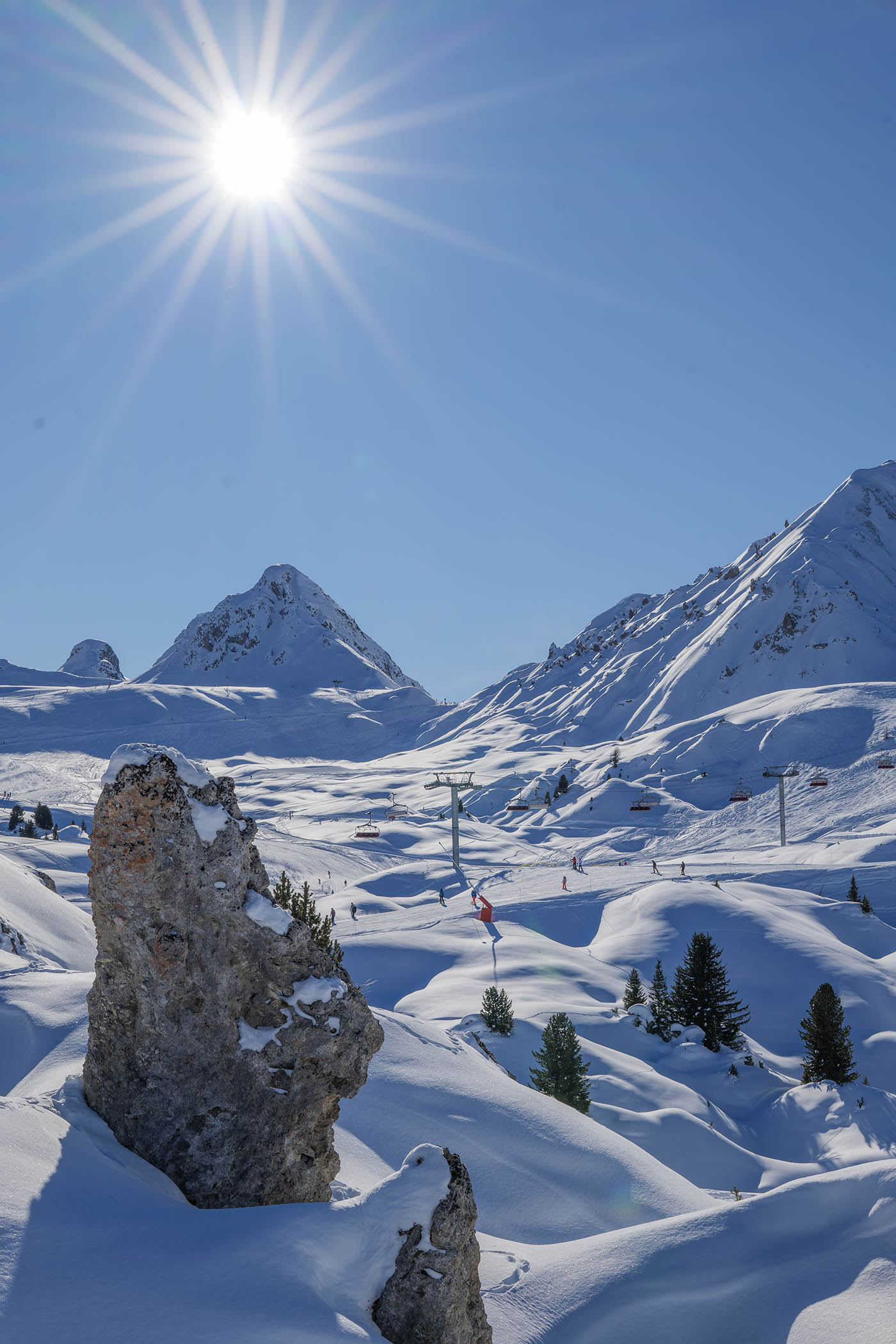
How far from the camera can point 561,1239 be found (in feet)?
41.5

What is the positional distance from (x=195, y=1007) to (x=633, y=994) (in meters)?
26.7

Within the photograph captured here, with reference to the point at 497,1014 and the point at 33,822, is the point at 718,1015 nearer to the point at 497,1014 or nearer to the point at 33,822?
the point at 497,1014

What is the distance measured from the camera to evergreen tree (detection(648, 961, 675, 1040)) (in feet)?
97.4

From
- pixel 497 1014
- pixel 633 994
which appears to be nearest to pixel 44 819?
pixel 633 994

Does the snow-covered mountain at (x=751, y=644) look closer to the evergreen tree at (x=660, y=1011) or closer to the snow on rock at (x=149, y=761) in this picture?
the evergreen tree at (x=660, y=1011)

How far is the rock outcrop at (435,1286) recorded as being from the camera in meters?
7.77

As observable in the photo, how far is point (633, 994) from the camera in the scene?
3203cm

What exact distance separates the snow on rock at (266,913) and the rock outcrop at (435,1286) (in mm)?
3147

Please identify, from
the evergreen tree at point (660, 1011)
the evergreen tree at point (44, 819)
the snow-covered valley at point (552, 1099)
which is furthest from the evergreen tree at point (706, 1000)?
the evergreen tree at point (44, 819)

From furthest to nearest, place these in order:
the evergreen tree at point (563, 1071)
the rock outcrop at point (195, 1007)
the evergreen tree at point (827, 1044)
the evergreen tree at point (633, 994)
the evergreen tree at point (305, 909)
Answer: the evergreen tree at point (633, 994) → the evergreen tree at point (827, 1044) → the evergreen tree at point (563, 1071) → the evergreen tree at point (305, 909) → the rock outcrop at point (195, 1007)

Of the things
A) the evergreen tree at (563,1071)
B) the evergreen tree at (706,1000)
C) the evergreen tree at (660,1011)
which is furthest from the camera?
the evergreen tree at (660,1011)

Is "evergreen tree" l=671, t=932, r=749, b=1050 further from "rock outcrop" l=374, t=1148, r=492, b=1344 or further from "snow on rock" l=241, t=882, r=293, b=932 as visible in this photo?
"snow on rock" l=241, t=882, r=293, b=932

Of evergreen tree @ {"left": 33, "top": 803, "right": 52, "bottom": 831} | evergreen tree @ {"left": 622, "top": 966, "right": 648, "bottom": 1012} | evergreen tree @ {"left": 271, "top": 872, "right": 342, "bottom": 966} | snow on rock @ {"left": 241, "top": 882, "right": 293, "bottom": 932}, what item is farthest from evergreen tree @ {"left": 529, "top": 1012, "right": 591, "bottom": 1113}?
evergreen tree @ {"left": 33, "top": 803, "right": 52, "bottom": 831}

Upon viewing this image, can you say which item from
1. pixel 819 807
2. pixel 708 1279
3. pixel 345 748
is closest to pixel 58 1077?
pixel 708 1279
